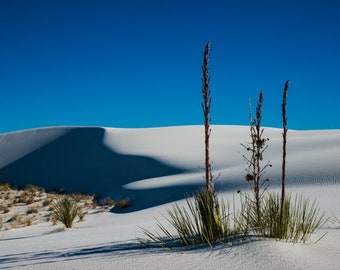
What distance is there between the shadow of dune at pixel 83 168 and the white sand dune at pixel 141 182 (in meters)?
0.08

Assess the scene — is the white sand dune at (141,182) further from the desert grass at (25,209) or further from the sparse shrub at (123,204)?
the desert grass at (25,209)

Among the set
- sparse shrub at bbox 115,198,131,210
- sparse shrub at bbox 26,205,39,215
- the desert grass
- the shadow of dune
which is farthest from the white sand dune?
sparse shrub at bbox 26,205,39,215

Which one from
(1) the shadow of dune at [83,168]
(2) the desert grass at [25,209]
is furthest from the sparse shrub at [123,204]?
(1) the shadow of dune at [83,168]

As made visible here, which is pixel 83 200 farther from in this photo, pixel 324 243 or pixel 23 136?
pixel 23 136

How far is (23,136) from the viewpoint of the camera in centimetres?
3638

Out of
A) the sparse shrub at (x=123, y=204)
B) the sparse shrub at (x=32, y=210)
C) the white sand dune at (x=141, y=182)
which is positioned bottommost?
the sparse shrub at (x=32, y=210)

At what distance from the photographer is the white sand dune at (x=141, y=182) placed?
3.37 metres

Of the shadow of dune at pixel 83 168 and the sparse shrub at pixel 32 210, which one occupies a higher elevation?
the shadow of dune at pixel 83 168

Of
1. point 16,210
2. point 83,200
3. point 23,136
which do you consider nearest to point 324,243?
point 16,210

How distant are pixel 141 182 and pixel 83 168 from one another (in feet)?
25.9

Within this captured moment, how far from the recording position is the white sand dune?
3371 mm

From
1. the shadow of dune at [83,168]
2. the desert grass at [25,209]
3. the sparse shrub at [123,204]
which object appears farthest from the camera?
the shadow of dune at [83,168]

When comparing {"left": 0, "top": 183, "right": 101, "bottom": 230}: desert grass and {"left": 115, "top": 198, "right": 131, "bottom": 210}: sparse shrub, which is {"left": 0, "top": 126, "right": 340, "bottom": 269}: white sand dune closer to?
{"left": 115, "top": 198, "right": 131, "bottom": 210}: sparse shrub

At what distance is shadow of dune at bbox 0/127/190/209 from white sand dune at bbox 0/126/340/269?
0.08 m
